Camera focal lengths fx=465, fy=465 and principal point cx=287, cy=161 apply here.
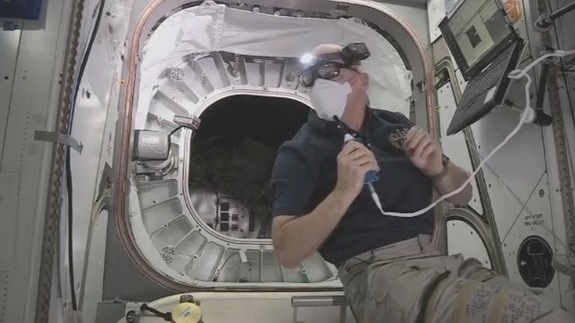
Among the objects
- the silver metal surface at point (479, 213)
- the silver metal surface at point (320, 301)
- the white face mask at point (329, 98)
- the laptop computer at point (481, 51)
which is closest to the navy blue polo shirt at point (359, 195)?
the white face mask at point (329, 98)

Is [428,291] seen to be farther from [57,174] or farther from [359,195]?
[57,174]

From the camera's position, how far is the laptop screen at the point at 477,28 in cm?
196

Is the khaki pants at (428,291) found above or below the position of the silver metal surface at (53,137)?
below

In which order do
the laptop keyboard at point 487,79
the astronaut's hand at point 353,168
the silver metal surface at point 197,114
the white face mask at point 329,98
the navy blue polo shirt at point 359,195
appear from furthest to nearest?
the silver metal surface at point 197,114
the laptop keyboard at point 487,79
the white face mask at point 329,98
the navy blue polo shirt at point 359,195
the astronaut's hand at point 353,168

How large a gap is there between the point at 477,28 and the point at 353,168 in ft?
3.59

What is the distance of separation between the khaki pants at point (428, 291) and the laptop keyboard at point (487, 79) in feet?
2.40

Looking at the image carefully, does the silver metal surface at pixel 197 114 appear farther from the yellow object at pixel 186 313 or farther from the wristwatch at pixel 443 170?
the wristwatch at pixel 443 170

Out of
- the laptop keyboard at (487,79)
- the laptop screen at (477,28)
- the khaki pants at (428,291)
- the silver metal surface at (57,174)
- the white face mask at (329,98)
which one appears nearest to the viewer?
the khaki pants at (428,291)

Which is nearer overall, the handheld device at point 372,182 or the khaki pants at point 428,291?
the khaki pants at point 428,291

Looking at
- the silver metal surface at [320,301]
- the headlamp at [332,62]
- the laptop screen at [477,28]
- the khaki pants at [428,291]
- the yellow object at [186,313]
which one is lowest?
the yellow object at [186,313]

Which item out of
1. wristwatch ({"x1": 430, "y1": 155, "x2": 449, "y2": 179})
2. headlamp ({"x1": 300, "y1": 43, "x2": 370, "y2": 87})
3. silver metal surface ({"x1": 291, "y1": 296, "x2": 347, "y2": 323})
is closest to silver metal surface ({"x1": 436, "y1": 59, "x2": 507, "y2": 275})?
wristwatch ({"x1": 430, "y1": 155, "x2": 449, "y2": 179})

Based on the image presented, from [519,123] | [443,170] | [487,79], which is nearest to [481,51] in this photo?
[487,79]

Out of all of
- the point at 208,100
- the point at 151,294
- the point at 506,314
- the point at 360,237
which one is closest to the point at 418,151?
the point at 360,237

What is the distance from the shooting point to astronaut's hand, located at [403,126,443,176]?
165cm
